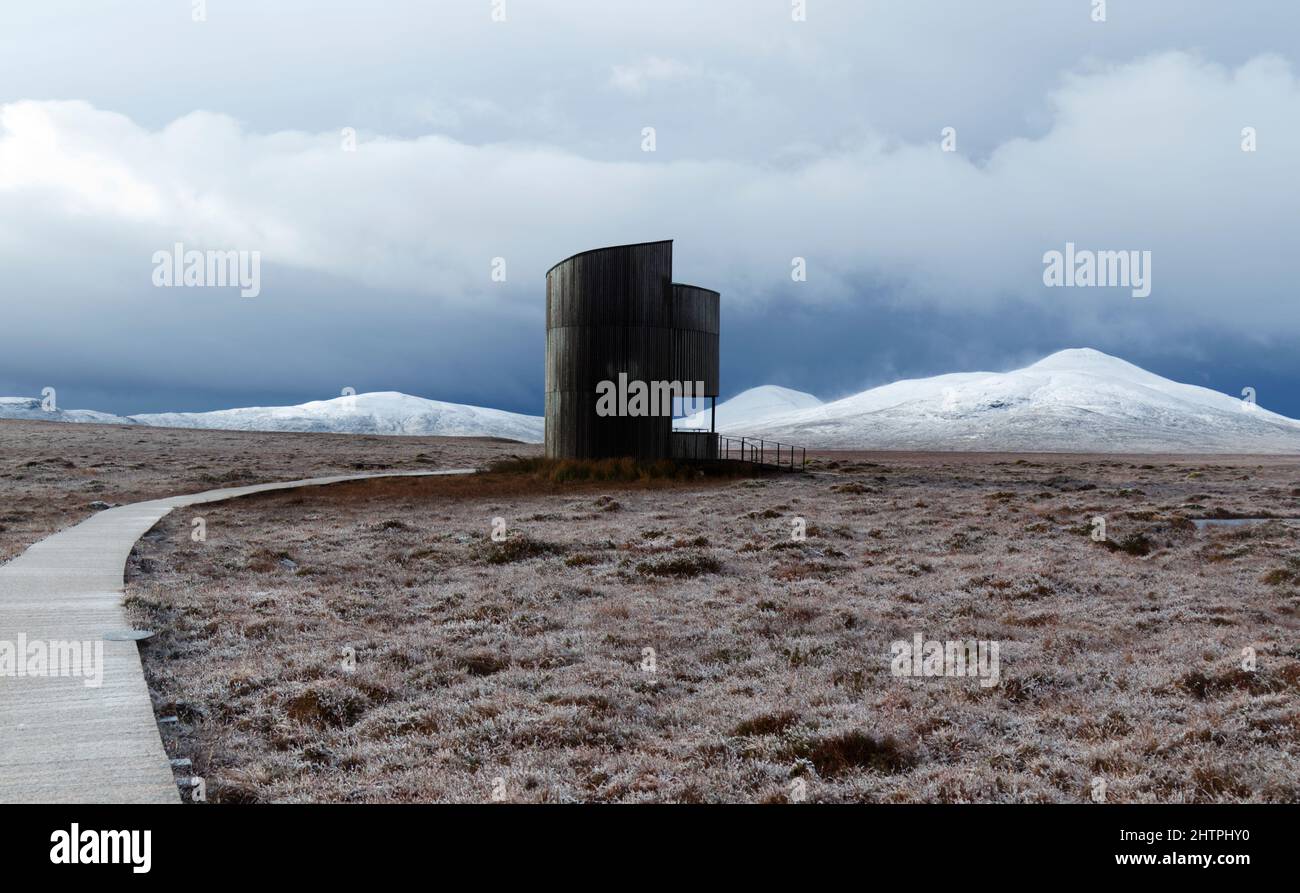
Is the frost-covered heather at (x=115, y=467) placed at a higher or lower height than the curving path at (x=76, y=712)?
higher

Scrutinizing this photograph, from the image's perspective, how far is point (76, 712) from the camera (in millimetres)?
6902

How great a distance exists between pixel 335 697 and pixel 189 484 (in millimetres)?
31402

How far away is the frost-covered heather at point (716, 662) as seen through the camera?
6.61 metres

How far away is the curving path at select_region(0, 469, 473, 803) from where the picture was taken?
215 inches

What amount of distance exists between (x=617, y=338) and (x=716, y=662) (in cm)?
2641

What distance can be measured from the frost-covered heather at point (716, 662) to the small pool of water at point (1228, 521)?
1959 millimetres

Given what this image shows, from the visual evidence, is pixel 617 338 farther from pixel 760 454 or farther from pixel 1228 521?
pixel 1228 521
